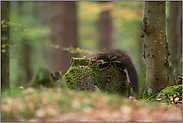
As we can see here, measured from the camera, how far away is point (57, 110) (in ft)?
10.3

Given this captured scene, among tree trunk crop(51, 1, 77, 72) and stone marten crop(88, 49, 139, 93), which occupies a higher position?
tree trunk crop(51, 1, 77, 72)

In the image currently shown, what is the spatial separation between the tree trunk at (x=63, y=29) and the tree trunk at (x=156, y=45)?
18.2 ft

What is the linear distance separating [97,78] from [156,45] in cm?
214

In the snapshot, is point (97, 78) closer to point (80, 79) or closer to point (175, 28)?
point (80, 79)

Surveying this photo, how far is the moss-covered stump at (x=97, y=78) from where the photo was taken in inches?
204

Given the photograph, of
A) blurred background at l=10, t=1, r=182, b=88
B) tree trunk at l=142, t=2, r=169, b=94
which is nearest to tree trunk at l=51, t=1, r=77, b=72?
blurred background at l=10, t=1, r=182, b=88


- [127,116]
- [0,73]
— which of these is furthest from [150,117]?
[0,73]

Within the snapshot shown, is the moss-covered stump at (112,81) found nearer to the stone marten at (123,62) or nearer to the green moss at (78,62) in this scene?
the stone marten at (123,62)

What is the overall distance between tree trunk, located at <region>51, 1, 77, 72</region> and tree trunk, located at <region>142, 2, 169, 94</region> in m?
5.54

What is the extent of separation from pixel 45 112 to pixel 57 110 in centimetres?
20

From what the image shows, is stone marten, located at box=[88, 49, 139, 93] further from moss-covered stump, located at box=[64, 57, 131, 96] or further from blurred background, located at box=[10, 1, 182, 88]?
blurred background, located at box=[10, 1, 182, 88]

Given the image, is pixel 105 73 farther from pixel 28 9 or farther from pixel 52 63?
pixel 28 9

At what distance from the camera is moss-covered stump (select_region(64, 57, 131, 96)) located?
5176mm

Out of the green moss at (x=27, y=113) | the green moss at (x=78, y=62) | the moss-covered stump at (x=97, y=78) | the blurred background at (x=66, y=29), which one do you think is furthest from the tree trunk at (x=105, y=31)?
the green moss at (x=27, y=113)
